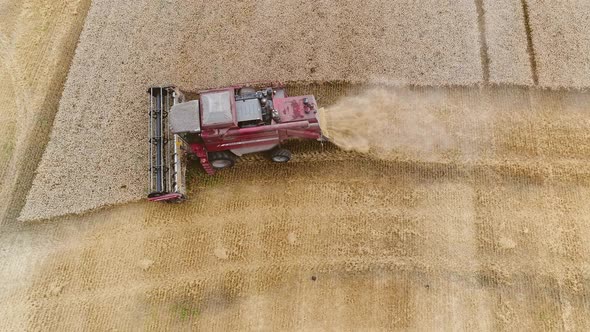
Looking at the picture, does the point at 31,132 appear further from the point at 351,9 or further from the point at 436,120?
the point at 436,120

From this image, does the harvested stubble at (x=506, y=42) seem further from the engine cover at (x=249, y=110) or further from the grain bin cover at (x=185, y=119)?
the grain bin cover at (x=185, y=119)

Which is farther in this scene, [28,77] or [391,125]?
[28,77]

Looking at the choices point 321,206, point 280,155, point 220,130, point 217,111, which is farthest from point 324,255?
point 217,111

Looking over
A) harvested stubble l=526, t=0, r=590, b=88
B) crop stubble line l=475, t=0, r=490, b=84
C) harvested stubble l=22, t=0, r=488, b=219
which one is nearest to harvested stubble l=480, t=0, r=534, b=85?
crop stubble line l=475, t=0, r=490, b=84

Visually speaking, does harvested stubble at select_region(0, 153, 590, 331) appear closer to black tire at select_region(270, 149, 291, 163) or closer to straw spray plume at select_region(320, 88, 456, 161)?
black tire at select_region(270, 149, 291, 163)

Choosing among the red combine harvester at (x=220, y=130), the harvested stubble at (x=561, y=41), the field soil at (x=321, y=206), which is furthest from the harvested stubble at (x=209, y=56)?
the harvested stubble at (x=561, y=41)

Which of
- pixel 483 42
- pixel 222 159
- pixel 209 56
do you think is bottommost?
pixel 222 159

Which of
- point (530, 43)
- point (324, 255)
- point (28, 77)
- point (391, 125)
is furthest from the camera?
point (28, 77)

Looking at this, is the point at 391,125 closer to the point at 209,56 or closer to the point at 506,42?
the point at 506,42
